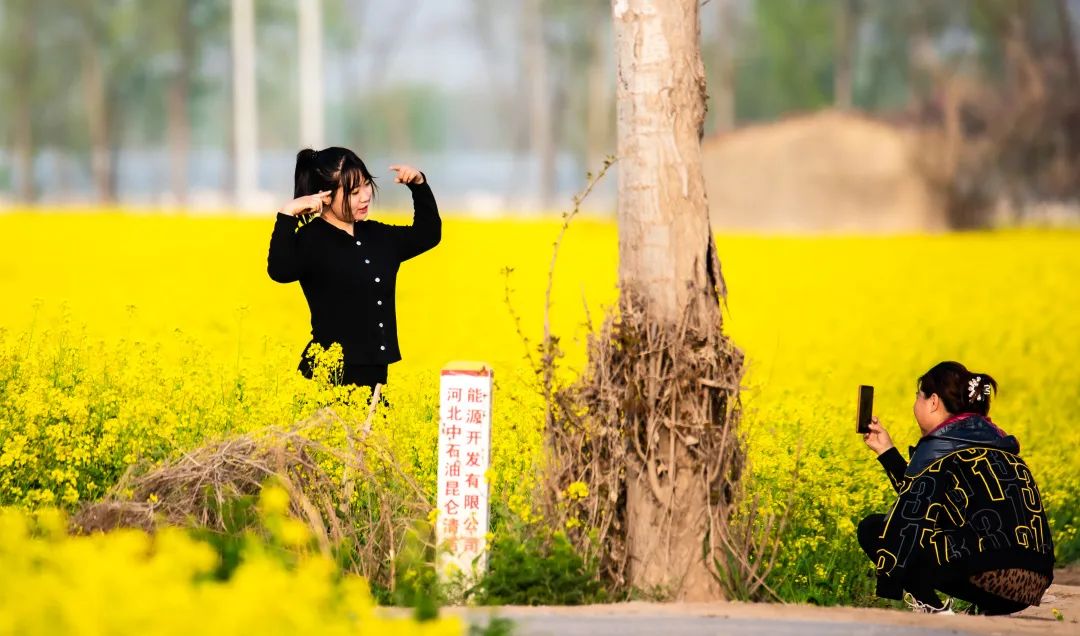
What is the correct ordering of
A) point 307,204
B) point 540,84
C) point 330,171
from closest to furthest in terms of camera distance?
point 307,204
point 330,171
point 540,84

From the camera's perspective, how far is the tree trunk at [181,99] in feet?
174

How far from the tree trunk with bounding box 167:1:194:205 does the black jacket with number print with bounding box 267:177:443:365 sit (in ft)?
151

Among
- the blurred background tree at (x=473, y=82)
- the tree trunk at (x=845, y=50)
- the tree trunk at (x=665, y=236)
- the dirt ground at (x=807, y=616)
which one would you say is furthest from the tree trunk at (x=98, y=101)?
the dirt ground at (x=807, y=616)

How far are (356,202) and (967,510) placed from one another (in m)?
2.63

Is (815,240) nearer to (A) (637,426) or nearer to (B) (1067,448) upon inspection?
(B) (1067,448)

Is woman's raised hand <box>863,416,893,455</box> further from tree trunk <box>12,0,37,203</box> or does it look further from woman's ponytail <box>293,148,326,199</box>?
tree trunk <box>12,0,37,203</box>

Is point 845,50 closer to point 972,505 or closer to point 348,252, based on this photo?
point 348,252

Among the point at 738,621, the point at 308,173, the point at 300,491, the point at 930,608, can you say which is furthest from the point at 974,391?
the point at 308,173

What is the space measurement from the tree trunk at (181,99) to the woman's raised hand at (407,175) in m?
46.2

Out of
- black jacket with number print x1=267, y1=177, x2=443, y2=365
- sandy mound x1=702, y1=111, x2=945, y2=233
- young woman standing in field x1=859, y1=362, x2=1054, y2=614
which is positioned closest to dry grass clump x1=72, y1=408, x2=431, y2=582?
black jacket with number print x1=267, y1=177, x2=443, y2=365

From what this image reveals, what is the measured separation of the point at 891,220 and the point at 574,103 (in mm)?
36373

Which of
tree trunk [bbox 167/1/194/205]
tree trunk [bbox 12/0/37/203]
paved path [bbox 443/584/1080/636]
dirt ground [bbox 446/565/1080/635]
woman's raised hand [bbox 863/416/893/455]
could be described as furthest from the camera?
tree trunk [bbox 12/0/37/203]

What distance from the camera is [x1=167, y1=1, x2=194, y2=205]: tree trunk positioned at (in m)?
52.9

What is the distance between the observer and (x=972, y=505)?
6.11 meters
